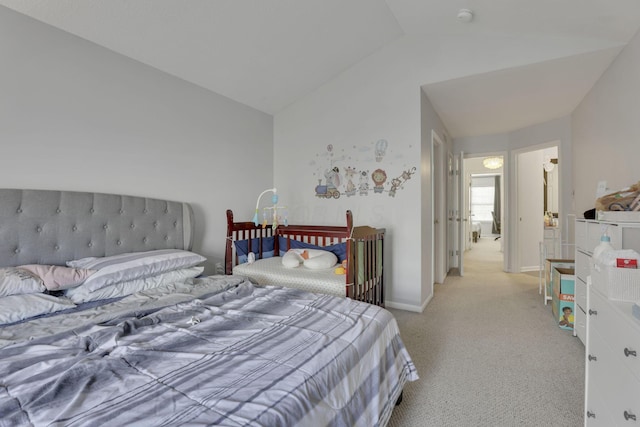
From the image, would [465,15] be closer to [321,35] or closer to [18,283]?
[321,35]

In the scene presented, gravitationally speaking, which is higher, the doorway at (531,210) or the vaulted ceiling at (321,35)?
the vaulted ceiling at (321,35)

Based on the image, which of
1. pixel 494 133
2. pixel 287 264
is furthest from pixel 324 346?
pixel 494 133

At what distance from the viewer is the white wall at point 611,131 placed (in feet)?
7.13

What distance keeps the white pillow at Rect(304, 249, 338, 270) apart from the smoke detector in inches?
90.8

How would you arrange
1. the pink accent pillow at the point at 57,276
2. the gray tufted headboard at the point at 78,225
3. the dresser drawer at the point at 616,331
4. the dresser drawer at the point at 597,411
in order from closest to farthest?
the dresser drawer at the point at 616,331
the dresser drawer at the point at 597,411
the pink accent pillow at the point at 57,276
the gray tufted headboard at the point at 78,225

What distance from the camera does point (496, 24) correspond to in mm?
2520

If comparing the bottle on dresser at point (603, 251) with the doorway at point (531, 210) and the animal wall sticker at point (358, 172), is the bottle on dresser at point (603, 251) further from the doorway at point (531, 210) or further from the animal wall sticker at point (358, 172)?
the doorway at point (531, 210)

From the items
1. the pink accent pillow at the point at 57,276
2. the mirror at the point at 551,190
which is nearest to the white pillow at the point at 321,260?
the pink accent pillow at the point at 57,276

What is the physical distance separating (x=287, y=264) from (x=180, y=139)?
59.6 inches

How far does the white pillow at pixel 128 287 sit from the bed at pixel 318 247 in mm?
660

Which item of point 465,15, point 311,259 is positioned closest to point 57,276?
point 311,259

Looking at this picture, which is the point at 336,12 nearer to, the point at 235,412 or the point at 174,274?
the point at 174,274

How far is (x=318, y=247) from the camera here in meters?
3.19

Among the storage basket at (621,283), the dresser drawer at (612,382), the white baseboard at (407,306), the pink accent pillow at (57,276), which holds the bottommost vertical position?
the white baseboard at (407,306)
